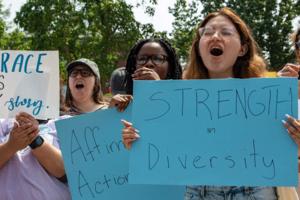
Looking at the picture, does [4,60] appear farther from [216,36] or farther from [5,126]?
[216,36]

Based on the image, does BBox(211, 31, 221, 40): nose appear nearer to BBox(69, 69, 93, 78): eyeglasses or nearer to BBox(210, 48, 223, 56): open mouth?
BBox(210, 48, 223, 56): open mouth

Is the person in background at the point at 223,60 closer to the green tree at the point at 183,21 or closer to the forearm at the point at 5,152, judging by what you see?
the forearm at the point at 5,152

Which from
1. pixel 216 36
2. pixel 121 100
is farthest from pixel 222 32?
pixel 121 100

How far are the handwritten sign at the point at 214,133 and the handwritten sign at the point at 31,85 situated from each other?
628 mm

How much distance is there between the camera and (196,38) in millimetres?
2828

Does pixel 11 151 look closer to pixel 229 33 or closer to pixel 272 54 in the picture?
pixel 229 33

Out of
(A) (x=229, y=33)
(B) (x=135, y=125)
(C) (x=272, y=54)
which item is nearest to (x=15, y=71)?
(B) (x=135, y=125)

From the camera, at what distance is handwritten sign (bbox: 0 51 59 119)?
2947 millimetres

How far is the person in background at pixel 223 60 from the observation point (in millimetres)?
2451

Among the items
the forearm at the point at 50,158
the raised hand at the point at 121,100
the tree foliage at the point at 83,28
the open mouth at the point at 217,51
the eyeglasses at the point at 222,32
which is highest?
the tree foliage at the point at 83,28

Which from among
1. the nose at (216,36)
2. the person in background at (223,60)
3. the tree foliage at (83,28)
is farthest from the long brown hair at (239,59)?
the tree foliage at (83,28)

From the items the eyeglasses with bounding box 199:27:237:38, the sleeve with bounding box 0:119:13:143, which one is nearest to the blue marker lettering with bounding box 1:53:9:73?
the sleeve with bounding box 0:119:13:143

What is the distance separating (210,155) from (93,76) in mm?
1672

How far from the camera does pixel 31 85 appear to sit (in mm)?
2973
